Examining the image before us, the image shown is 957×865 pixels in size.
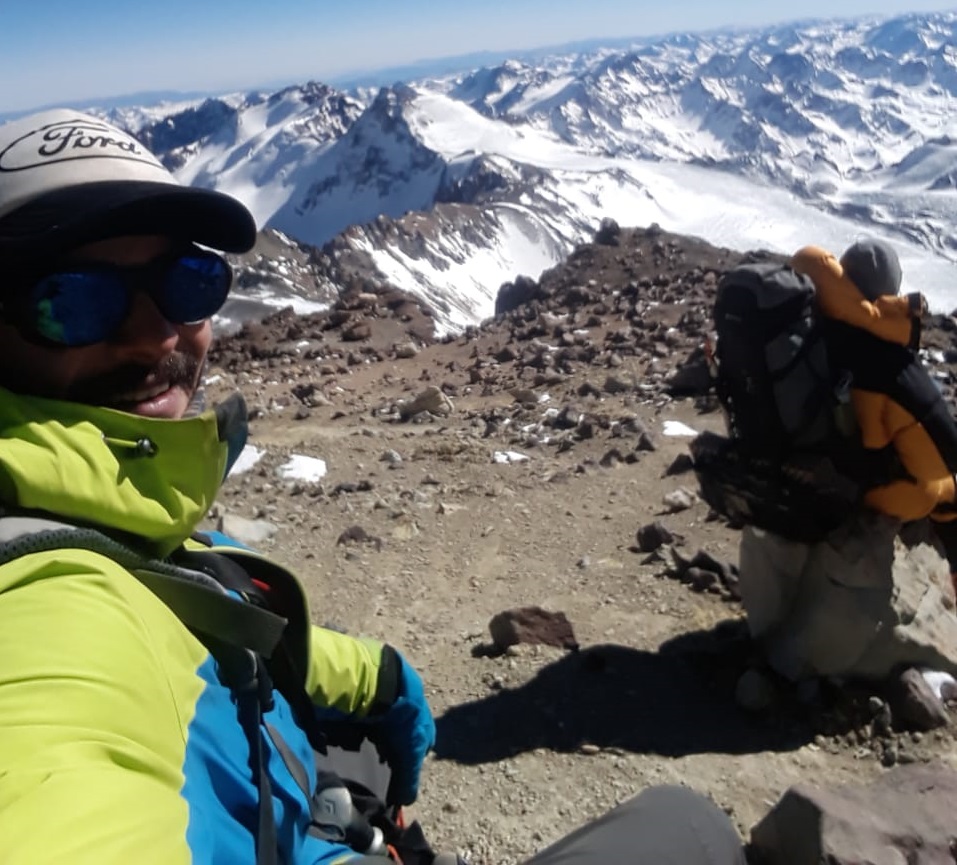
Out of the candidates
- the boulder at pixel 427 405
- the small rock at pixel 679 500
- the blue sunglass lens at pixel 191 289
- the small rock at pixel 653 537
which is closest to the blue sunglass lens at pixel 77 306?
the blue sunglass lens at pixel 191 289

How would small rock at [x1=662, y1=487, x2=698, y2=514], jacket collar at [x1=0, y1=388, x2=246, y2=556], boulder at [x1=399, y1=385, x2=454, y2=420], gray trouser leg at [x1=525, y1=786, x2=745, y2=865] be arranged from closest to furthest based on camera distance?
jacket collar at [x1=0, y1=388, x2=246, y2=556] < gray trouser leg at [x1=525, y1=786, x2=745, y2=865] < small rock at [x1=662, y1=487, x2=698, y2=514] < boulder at [x1=399, y1=385, x2=454, y2=420]

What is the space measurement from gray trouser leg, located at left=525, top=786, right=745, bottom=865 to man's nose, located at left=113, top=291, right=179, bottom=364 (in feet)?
5.73

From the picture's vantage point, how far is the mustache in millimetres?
1998

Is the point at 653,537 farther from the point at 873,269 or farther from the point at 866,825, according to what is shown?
the point at 866,825

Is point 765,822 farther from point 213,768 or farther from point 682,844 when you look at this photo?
point 213,768

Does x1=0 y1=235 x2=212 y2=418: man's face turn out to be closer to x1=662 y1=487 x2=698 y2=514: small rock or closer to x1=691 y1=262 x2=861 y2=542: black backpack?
x1=691 y1=262 x2=861 y2=542: black backpack

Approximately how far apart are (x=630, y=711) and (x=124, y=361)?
3.67 meters

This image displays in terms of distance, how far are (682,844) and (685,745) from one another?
2016mm

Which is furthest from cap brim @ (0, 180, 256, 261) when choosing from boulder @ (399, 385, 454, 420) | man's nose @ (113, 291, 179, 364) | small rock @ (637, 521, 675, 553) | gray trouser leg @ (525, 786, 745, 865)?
boulder @ (399, 385, 454, 420)

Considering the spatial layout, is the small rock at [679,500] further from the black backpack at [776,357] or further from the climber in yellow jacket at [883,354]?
the climber in yellow jacket at [883,354]

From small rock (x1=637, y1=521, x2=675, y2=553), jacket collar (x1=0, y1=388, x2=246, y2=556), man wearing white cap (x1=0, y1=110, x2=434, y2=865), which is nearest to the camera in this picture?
man wearing white cap (x1=0, y1=110, x2=434, y2=865)

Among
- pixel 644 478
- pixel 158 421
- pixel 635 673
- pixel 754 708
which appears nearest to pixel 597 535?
pixel 644 478

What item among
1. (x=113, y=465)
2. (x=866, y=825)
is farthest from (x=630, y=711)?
(x=113, y=465)

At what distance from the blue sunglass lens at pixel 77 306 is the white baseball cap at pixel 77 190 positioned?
0.07 metres
